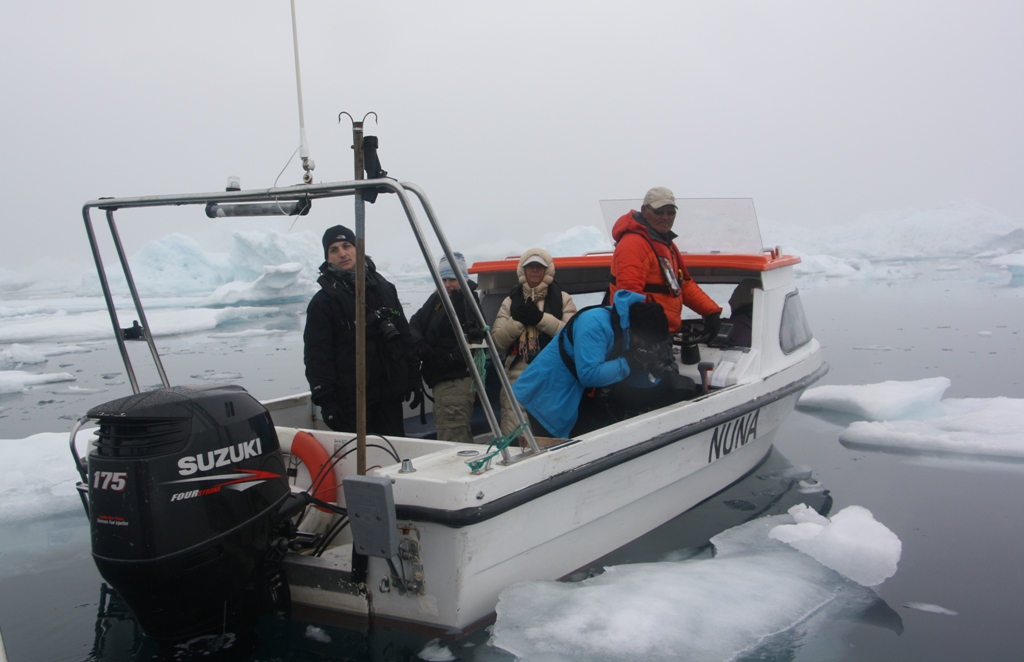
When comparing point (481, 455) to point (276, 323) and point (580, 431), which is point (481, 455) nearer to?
point (580, 431)

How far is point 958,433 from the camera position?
5.39 metres

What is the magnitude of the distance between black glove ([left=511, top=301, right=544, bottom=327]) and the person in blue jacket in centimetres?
55

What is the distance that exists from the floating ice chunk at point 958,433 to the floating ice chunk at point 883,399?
0.63 ft

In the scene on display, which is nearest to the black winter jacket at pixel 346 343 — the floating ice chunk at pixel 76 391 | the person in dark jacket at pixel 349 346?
the person in dark jacket at pixel 349 346

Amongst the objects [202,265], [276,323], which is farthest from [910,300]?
[202,265]

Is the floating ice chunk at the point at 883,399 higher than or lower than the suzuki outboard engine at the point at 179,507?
lower

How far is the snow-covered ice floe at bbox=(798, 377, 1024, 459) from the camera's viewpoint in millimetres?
5199

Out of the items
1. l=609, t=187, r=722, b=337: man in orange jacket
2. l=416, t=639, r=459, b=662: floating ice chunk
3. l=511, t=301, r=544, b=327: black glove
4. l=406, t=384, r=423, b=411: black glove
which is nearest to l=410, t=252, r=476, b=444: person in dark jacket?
l=406, t=384, r=423, b=411: black glove

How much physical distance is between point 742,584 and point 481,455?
1.17 meters

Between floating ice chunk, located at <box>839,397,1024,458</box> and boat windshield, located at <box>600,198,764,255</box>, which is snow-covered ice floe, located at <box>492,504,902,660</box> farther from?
floating ice chunk, located at <box>839,397,1024,458</box>

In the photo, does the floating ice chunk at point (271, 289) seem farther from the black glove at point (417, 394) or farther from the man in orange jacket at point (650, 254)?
the man in orange jacket at point (650, 254)

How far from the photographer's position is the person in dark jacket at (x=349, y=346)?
3.48 m

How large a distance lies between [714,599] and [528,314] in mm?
1705

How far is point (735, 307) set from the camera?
5.00 m
